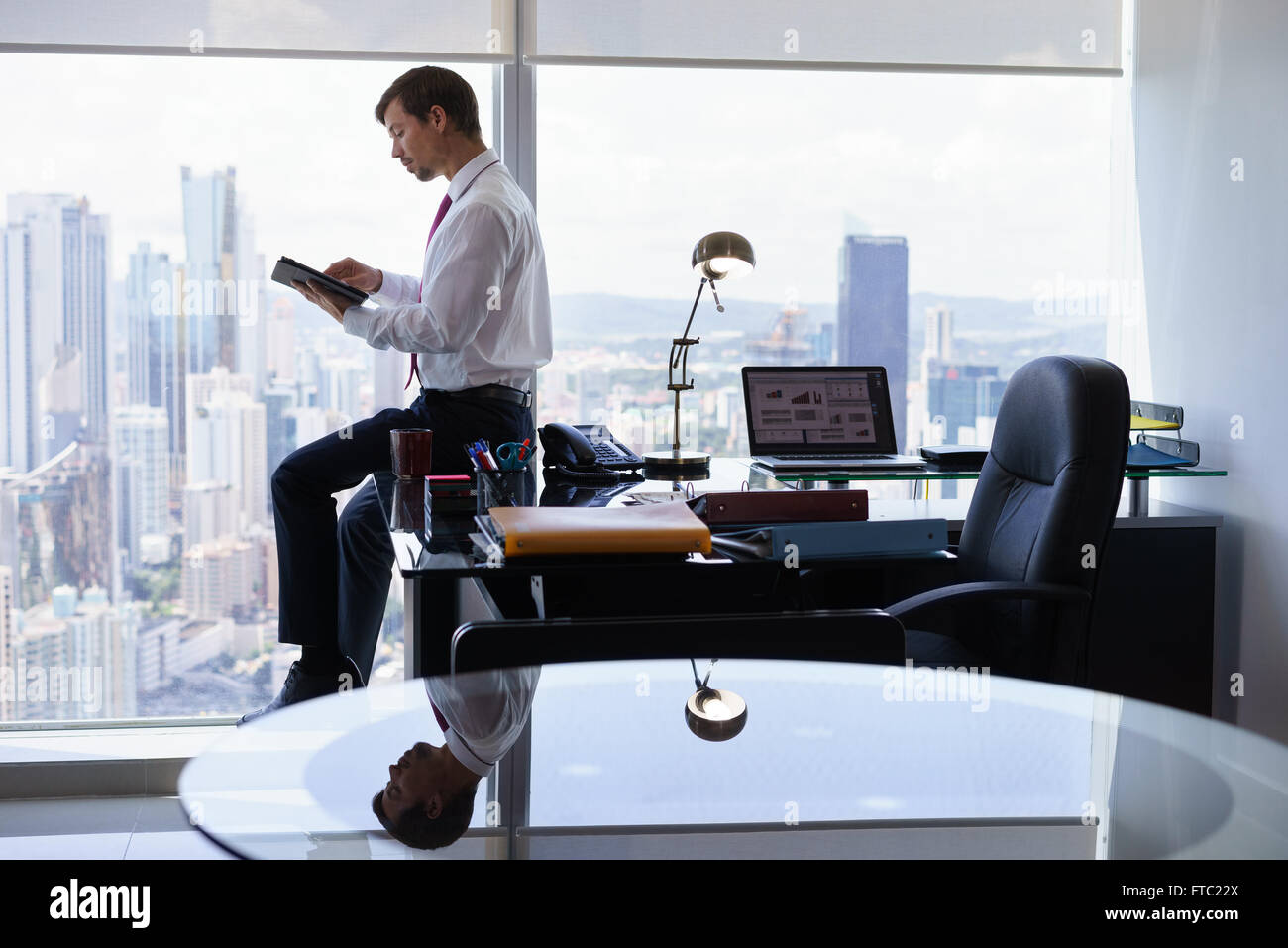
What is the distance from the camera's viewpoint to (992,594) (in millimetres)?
2078

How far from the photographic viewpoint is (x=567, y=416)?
3.54 m

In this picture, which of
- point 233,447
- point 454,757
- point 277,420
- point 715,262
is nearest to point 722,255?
point 715,262

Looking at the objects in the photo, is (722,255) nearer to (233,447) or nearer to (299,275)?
(299,275)

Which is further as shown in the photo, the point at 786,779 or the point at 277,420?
the point at 277,420

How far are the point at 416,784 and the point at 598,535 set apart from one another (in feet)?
3.14

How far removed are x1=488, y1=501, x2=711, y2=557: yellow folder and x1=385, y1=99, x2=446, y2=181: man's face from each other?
148cm

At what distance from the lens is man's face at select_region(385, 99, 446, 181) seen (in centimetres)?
297

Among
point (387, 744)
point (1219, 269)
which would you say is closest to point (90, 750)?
point (387, 744)

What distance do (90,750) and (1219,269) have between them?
3246 millimetres

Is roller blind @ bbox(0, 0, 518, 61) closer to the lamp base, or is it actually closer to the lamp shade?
the lamp shade

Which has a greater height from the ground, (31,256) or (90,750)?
(31,256)
